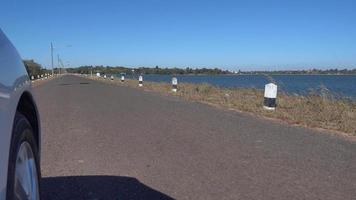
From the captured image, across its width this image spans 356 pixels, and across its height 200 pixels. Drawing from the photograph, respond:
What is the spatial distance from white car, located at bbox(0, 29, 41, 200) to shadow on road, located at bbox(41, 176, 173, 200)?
1515 millimetres

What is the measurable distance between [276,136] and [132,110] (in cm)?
659

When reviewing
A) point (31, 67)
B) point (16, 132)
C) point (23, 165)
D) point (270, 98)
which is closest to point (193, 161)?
point (23, 165)

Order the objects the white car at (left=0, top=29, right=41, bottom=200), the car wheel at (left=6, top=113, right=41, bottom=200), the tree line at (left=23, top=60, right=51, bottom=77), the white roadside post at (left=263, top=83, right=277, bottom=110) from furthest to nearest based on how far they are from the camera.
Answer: the white roadside post at (left=263, top=83, right=277, bottom=110) → the tree line at (left=23, top=60, right=51, bottom=77) → the car wheel at (left=6, top=113, right=41, bottom=200) → the white car at (left=0, top=29, right=41, bottom=200)

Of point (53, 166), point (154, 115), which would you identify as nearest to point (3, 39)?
point (53, 166)

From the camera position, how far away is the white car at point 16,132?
9.35ft

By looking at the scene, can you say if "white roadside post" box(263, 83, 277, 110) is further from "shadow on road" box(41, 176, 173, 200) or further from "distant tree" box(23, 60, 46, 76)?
"shadow on road" box(41, 176, 173, 200)

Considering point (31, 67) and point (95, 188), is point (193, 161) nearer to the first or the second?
point (95, 188)

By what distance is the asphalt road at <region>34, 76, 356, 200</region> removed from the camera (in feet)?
19.1

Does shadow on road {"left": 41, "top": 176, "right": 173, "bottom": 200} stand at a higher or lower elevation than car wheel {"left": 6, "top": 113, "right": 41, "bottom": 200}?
lower

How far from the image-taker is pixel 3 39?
3.45 meters

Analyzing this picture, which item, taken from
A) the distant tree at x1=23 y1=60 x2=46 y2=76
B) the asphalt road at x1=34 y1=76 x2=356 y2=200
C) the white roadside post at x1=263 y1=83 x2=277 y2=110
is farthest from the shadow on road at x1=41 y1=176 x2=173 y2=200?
the white roadside post at x1=263 y1=83 x2=277 y2=110

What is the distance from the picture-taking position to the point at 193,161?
24.7ft

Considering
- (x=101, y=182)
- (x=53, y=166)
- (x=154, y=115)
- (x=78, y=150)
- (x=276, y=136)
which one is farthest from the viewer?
(x=154, y=115)

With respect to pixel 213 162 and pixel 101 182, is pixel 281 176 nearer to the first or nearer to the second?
pixel 213 162
